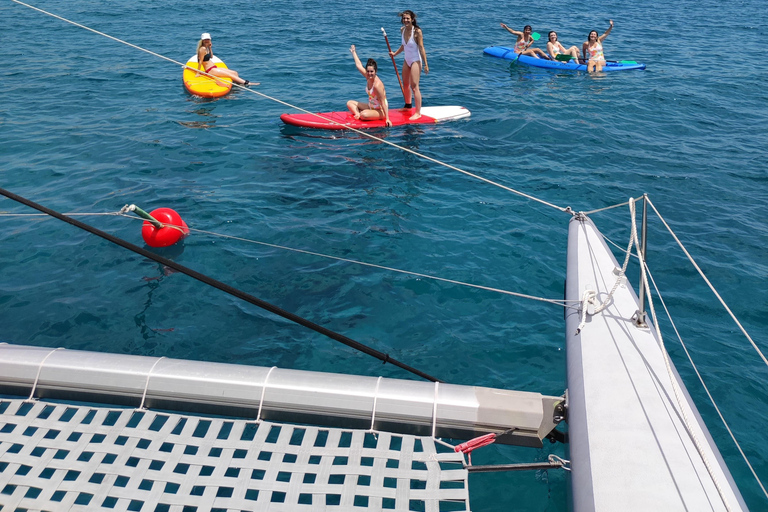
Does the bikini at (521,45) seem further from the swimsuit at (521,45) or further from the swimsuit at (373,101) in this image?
the swimsuit at (373,101)

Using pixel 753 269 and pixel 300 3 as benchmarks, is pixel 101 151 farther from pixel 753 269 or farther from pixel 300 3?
pixel 300 3

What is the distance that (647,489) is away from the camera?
2.75 m

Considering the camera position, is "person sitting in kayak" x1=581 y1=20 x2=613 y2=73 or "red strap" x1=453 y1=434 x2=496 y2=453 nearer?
"red strap" x1=453 y1=434 x2=496 y2=453

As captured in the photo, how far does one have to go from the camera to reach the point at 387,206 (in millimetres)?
8039

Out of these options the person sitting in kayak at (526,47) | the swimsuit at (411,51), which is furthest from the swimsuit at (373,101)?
the person sitting in kayak at (526,47)

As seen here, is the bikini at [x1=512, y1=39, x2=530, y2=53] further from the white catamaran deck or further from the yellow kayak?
the white catamaran deck

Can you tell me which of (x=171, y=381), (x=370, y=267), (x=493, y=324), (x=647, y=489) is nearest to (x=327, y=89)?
(x=370, y=267)

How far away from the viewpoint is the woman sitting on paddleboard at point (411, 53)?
1026 cm

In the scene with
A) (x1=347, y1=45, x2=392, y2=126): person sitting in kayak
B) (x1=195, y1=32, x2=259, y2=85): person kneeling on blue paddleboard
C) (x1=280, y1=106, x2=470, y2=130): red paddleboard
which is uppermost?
(x1=195, y1=32, x2=259, y2=85): person kneeling on blue paddleboard

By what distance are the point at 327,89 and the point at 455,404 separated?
34.7 ft

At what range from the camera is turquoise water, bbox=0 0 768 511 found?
5406 mm

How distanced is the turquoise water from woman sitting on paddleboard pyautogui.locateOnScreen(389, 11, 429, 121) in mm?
880

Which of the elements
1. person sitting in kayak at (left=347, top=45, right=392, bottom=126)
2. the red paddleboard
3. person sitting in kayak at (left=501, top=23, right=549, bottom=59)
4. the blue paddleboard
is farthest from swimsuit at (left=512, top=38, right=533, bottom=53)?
person sitting in kayak at (left=347, top=45, right=392, bottom=126)

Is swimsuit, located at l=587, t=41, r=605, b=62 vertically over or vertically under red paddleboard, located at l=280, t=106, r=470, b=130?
over
